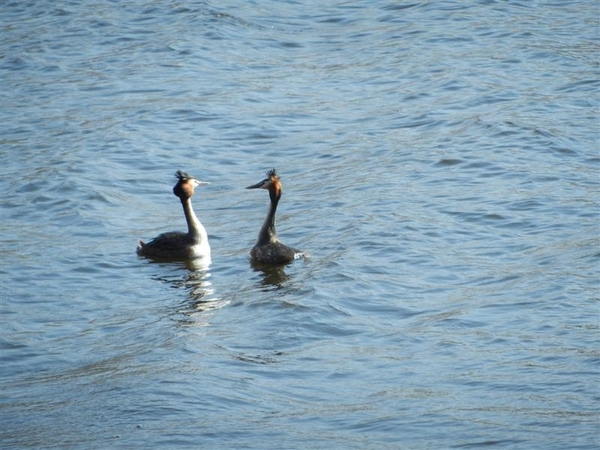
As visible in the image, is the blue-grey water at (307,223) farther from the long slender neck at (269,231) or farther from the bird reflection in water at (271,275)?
the long slender neck at (269,231)

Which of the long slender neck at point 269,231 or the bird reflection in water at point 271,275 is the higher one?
the long slender neck at point 269,231

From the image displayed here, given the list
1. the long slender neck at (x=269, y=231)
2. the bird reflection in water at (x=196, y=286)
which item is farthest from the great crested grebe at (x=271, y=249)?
the bird reflection in water at (x=196, y=286)

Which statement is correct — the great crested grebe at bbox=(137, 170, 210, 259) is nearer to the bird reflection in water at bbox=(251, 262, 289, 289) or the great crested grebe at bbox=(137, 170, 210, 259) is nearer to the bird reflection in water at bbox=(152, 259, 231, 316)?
the bird reflection in water at bbox=(152, 259, 231, 316)

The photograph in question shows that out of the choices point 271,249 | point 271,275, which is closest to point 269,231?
point 271,249

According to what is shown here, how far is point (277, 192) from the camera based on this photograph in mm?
14945

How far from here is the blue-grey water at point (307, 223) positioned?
9914 mm

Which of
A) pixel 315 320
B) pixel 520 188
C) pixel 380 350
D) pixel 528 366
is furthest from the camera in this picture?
pixel 520 188

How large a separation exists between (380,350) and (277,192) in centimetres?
418

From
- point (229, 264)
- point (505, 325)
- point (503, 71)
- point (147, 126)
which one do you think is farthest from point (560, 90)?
point (505, 325)

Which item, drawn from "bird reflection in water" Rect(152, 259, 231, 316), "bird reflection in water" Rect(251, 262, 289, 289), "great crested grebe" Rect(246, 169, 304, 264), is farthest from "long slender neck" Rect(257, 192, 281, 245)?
"bird reflection in water" Rect(152, 259, 231, 316)

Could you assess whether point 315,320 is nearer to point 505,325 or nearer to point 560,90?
point 505,325

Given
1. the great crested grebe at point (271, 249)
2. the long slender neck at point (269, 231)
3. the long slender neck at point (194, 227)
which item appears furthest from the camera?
the long slender neck at point (194, 227)

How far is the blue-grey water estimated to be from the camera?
991 centimetres

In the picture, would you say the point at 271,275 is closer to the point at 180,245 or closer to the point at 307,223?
the point at 180,245
